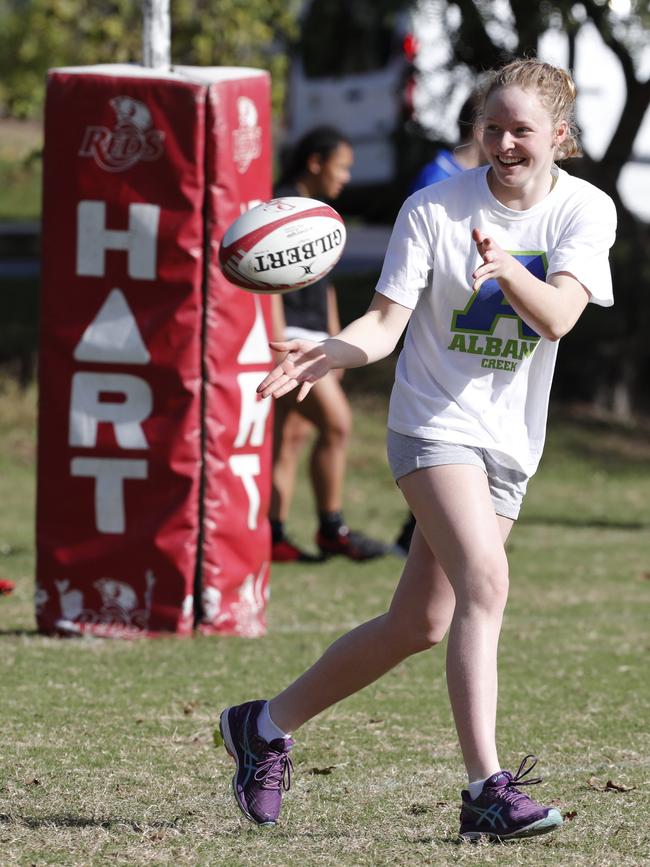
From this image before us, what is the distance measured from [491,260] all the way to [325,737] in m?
2.09

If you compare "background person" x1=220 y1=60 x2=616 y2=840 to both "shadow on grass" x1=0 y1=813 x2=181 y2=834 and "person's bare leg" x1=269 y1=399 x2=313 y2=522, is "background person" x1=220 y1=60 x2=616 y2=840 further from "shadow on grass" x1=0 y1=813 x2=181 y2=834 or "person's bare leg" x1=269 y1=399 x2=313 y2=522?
"person's bare leg" x1=269 y1=399 x2=313 y2=522

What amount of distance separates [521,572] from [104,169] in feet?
12.3

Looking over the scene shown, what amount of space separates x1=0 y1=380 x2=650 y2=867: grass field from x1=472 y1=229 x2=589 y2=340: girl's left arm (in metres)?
1.31

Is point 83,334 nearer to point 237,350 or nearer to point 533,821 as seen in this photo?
point 237,350

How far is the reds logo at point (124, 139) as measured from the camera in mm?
6340

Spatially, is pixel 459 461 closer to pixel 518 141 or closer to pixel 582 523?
pixel 518 141

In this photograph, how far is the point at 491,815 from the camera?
372cm

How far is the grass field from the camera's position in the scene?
386cm

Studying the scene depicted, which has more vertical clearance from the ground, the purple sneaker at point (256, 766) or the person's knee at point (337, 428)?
the purple sneaker at point (256, 766)

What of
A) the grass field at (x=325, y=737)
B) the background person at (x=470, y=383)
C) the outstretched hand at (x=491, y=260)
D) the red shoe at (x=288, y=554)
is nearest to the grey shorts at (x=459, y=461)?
the background person at (x=470, y=383)

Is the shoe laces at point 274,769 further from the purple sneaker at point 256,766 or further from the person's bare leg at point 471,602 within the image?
the person's bare leg at point 471,602

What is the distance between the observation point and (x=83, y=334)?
6.45 m

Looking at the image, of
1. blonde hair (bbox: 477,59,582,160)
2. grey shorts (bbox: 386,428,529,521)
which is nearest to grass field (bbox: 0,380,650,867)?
grey shorts (bbox: 386,428,529,521)

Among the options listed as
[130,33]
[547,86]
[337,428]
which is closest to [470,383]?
[547,86]
